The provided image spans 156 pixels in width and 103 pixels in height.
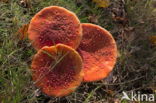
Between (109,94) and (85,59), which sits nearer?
(85,59)

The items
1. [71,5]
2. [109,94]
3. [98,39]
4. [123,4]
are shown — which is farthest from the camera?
[123,4]

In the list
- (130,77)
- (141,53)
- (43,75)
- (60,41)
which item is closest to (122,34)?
(141,53)

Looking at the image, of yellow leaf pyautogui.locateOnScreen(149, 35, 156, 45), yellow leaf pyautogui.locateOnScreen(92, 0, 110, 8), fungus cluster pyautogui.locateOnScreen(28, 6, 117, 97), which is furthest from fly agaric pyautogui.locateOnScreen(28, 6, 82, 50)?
yellow leaf pyautogui.locateOnScreen(149, 35, 156, 45)

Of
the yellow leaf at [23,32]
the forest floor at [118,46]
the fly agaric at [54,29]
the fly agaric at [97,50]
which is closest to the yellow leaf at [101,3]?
the forest floor at [118,46]

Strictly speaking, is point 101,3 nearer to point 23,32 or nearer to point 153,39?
point 153,39

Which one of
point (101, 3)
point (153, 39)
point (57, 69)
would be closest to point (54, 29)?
point (57, 69)

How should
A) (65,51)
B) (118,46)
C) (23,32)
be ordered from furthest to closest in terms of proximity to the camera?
(118,46) → (23,32) → (65,51)

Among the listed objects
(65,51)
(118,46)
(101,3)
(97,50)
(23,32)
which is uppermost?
(101,3)

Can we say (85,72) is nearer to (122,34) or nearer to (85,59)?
(85,59)

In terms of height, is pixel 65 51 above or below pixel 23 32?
below
